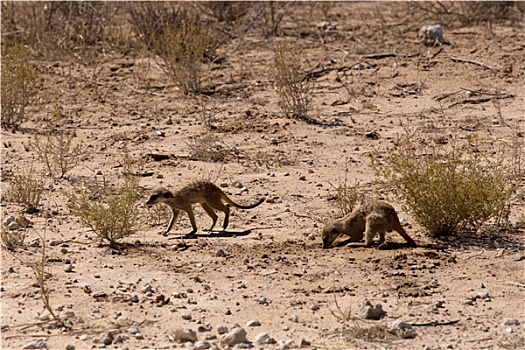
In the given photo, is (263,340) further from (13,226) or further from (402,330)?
(13,226)

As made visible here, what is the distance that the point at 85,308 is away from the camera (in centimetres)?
715

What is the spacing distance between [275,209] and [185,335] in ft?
9.94

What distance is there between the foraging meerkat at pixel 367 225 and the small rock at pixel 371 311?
1346 mm

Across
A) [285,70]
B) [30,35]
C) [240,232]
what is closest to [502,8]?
[285,70]

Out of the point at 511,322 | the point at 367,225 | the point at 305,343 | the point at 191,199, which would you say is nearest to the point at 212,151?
the point at 191,199

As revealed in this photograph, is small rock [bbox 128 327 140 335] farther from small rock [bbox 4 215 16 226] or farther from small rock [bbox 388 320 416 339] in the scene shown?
small rock [bbox 4 215 16 226]

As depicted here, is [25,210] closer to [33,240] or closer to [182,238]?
[33,240]

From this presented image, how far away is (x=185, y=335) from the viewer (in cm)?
657

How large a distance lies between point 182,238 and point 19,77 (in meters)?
4.54

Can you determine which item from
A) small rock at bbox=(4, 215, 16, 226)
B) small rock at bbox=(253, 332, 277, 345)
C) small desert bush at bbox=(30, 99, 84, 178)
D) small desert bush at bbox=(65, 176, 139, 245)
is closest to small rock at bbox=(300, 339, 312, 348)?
small rock at bbox=(253, 332, 277, 345)

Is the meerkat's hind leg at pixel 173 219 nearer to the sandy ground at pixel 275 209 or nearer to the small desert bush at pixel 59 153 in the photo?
the sandy ground at pixel 275 209

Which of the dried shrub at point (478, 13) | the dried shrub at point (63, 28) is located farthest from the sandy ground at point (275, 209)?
the dried shrub at point (63, 28)

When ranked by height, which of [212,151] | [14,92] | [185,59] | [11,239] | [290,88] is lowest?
[11,239]

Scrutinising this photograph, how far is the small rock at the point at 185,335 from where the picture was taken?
6570mm
